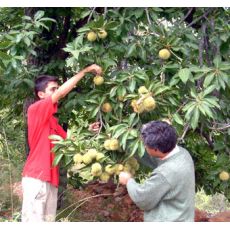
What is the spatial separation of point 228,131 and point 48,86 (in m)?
1.06

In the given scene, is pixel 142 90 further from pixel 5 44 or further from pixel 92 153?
pixel 5 44

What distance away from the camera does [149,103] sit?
232 cm

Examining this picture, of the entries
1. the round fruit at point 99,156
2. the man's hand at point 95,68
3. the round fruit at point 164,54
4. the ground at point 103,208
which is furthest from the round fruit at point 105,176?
the ground at point 103,208

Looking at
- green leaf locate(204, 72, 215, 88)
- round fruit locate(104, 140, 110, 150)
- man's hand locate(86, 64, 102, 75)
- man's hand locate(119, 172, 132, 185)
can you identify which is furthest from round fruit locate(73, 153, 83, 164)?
green leaf locate(204, 72, 215, 88)

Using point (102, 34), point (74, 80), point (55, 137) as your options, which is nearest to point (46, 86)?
point (74, 80)

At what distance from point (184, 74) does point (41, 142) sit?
0.90 metres

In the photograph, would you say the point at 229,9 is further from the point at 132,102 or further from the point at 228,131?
the point at 132,102

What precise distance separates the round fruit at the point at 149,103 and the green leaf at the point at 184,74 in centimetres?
20

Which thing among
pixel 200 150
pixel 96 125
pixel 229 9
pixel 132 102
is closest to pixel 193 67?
pixel 132 102

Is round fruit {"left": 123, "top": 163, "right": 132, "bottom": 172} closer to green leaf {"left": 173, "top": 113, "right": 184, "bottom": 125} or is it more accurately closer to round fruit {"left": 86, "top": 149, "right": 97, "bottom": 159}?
round fruit {"left": 86, "top": 149, "right": 97, "bottom": 159}

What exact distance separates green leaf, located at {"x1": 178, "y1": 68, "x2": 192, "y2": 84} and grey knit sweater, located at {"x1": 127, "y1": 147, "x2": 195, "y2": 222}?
430 millimetres

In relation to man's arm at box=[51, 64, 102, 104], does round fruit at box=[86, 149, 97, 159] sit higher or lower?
lower

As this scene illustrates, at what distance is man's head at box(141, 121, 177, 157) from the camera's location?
2064 mm

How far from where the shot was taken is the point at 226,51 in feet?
9.12
